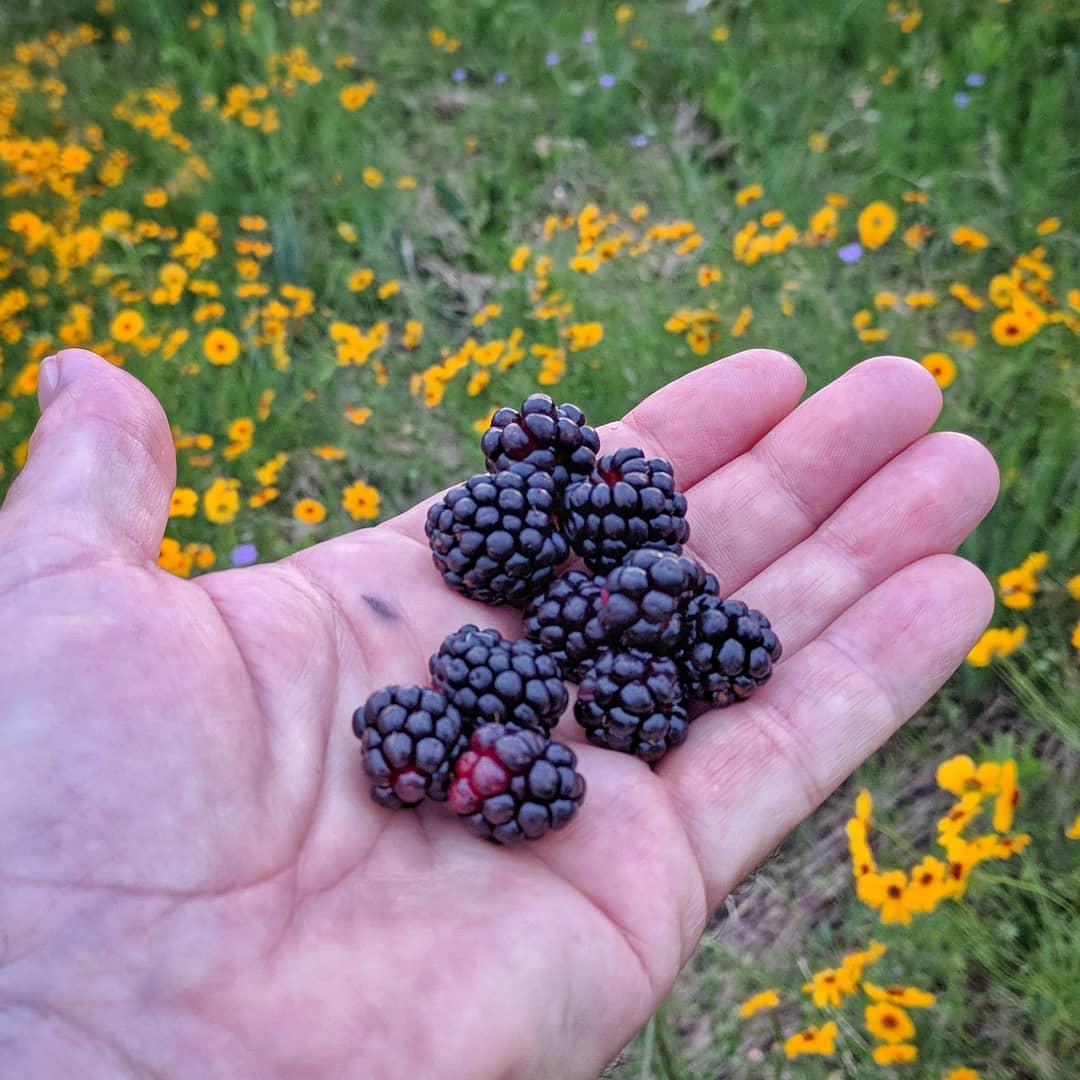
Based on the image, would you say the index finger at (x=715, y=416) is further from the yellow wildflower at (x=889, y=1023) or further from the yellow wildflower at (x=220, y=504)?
the yellow wildflower at (x=889, y=1023)

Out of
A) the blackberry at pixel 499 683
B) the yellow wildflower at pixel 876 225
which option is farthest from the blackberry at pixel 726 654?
the yellow wildflower at pixel 876 225

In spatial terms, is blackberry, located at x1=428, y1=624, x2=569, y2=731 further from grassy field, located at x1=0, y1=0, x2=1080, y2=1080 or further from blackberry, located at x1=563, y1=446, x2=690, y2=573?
grassy field, located at x1=0, y1=0, x2=1080, y2=1080

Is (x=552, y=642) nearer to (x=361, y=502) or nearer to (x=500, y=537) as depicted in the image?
(x=500, y=537)

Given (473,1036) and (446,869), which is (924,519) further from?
(473,1036)

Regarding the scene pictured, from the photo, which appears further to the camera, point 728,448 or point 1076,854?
point 728,448

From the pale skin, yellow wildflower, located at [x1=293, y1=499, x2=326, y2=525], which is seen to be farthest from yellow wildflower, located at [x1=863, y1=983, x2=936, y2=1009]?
yellow wildflower, located at [x1=293, y1=499, x2=326, y2=525]

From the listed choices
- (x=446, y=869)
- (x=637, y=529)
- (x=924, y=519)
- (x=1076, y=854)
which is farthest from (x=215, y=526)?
(x=1076, y=854)
